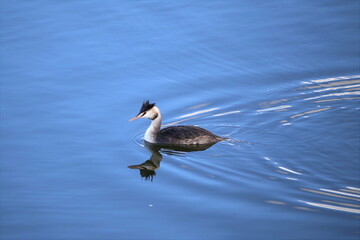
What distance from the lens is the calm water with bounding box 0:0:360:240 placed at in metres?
10.1

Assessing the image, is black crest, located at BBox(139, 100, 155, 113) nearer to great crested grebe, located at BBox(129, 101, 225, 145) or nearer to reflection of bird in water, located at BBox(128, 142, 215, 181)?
great crested grebe, located at BBox(129, 101, 225, 145)

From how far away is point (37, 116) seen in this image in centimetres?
1435

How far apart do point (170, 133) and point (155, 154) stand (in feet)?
1.94

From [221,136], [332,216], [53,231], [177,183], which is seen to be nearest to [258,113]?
[221,136]

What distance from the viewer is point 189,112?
14.6 metres

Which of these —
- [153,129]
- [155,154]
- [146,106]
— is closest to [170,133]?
[153,129]

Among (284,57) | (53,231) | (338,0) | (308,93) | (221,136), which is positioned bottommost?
(53,231)

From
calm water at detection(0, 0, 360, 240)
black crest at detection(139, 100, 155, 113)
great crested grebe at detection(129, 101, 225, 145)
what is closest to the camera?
calm water at detection(0, 0, 360, 240)

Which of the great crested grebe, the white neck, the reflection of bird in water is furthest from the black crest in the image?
the reflection of bird in water

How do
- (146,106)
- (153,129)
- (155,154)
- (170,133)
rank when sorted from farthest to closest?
(153,129), (146,106), (170,133), (155,154)

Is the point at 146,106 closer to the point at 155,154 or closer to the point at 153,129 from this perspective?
the point at 153,129

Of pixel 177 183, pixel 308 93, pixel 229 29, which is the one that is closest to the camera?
pixel 177 183

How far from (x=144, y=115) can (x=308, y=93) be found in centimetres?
385

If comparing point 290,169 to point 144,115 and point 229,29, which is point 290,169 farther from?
point 229,29
